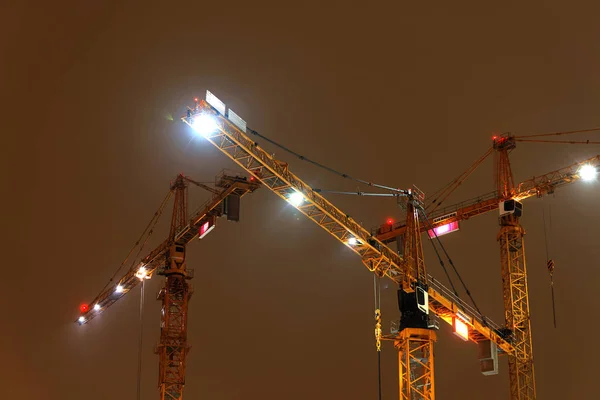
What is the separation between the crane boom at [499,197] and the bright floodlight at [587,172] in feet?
0.70

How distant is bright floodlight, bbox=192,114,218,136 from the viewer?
140 ft

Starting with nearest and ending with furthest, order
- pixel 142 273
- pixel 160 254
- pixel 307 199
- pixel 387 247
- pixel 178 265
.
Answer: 1. pixel 307 199
2. pixel 387 247
3. pixel 178 265
4. pixel 160 254
5. pixel 142 273

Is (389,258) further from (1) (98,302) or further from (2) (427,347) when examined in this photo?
(1) (98,302)

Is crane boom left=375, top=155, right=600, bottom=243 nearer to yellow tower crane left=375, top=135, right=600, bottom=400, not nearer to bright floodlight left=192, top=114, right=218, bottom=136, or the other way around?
yellow tower crane left=375, top=135, right=600, bottom=400

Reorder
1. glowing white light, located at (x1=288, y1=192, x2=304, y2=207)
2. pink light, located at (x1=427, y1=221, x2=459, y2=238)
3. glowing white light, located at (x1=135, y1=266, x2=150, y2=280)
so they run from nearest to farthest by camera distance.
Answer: glowing white light, located at (x1=288, y1=192, x2=304, y2=207)
pink light, located at (x1=427, y1=221, x2=459, y2=238)
glowing white light, located at (x1=135, y1=266, x2=150, y2=280)

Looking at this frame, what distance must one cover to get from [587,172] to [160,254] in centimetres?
3579

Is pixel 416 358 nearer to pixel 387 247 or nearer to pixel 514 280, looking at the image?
pixel 387 247

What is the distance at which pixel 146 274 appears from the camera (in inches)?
2813

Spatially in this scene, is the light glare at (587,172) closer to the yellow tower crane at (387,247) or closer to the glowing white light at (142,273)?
the yellow tower crane at (387,247)

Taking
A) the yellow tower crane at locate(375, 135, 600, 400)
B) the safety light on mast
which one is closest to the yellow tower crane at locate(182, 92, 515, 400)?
the yellow tower crane at locate(375, 135, 600, 400)

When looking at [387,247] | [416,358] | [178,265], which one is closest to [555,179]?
[387,247]

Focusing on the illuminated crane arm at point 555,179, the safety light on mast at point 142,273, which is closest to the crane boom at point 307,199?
the illuminated crane arm at point 555,179

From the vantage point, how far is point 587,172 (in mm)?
59469

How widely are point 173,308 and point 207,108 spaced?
2556 cm
